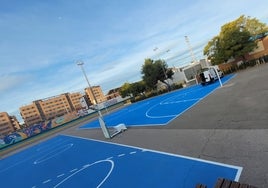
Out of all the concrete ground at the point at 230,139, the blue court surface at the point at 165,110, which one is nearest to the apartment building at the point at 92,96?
the blue court surface at the point at 165,110

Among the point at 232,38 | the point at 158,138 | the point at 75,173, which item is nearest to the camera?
the point at 75,173

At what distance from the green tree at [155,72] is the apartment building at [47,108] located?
9279 centimetres

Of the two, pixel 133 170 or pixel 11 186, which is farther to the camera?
pixel 11 186

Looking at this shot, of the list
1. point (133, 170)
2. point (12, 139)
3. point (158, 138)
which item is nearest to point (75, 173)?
point (133, 170)

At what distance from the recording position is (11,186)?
Answer: 42.6 feet

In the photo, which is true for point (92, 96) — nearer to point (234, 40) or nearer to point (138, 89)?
point (138, 89)

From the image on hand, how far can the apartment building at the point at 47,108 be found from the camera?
131 m

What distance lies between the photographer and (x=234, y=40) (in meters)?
29.5

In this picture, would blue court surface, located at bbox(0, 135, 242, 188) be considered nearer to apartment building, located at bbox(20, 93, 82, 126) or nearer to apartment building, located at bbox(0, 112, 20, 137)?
apartment building, located at bbox(20, 93, 82, 126)

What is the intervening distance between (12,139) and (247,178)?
47.9 metres

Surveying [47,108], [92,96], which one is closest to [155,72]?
[92,96]

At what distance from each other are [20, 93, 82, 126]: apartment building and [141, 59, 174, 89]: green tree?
3653 inches

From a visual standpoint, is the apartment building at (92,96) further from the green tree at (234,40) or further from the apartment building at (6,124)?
the apartment building at (6,124)

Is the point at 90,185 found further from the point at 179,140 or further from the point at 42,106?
the point at 42,106
